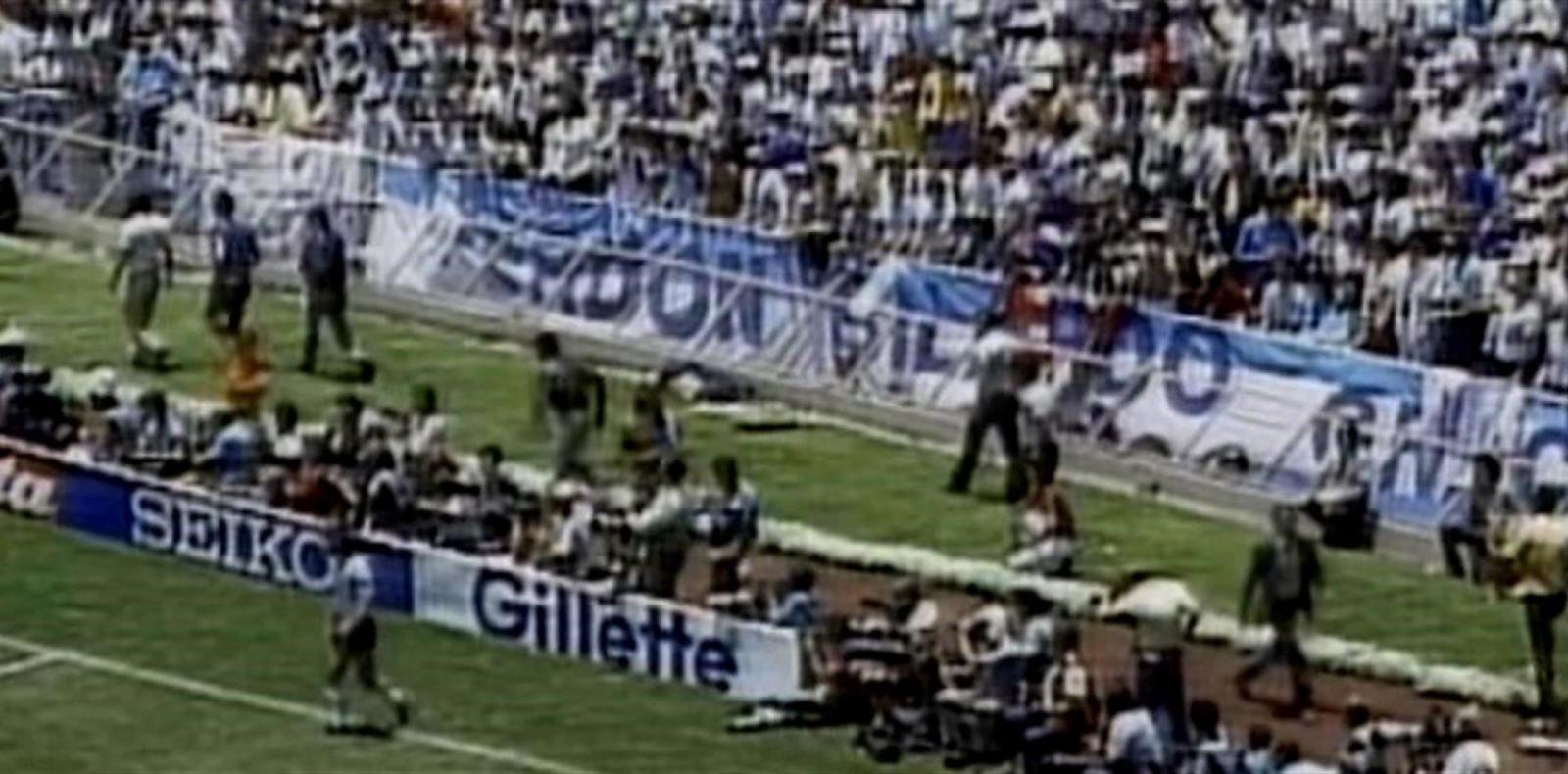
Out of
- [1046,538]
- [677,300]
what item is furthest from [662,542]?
[677,300]

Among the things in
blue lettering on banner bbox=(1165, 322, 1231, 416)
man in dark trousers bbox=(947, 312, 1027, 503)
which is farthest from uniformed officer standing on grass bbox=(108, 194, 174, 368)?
blue lettering on banner bbox=(1165, 322, 1231, 416)

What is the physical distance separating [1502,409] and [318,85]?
580 inches

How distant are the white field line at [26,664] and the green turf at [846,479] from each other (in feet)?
18.2

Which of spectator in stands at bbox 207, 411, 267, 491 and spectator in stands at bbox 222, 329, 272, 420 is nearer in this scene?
spectator in stands at bbox 207, 411, 267, 491

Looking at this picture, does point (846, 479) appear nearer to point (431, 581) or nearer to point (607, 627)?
point (431, 581)

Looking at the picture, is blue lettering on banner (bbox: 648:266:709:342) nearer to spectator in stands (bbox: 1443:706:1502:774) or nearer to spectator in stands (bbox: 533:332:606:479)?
spectator in stands (bbox: 533:332:606:479)

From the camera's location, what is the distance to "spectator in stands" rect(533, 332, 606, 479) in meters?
39.1

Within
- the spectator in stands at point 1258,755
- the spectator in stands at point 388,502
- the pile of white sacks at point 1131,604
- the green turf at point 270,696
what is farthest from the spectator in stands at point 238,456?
the spectator in stands at point 1258,755

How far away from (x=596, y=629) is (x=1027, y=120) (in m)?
11.0

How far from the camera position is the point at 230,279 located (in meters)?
43.2

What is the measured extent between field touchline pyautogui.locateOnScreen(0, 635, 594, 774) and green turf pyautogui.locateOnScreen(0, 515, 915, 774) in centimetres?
10

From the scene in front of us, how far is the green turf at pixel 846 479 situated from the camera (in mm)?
37000

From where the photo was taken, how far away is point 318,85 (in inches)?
1923

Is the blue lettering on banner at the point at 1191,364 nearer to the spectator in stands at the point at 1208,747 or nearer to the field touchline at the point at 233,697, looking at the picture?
the spectator in stands at the point at 1208,747
